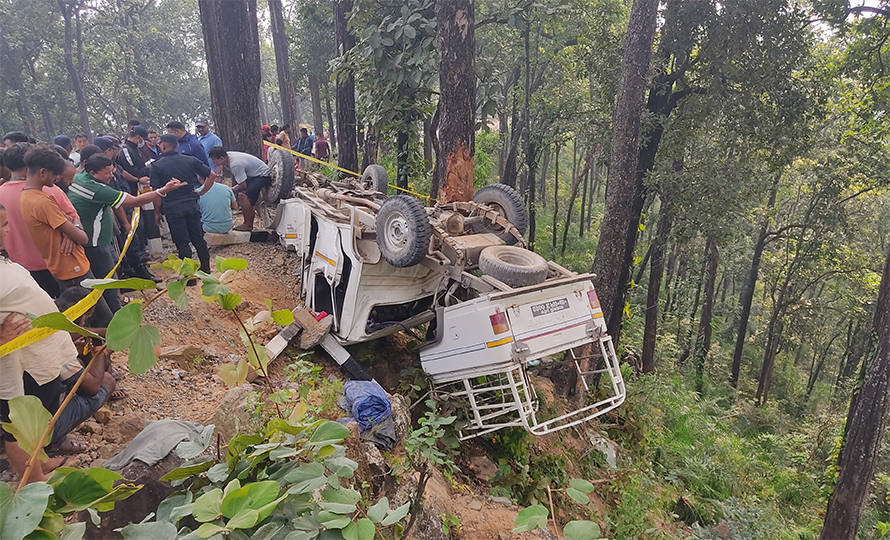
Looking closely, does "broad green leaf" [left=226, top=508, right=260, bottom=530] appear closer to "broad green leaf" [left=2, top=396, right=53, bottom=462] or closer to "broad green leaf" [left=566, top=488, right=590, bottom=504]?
"broad green leaf" [left=2, top=396, right=53, bottom=462]

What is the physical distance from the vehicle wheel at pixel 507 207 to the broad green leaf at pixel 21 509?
4446mm

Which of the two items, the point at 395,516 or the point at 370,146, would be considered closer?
the point at 395,516

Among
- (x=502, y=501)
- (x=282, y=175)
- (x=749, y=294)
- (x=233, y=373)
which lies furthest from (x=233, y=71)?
(x=749, y=294)

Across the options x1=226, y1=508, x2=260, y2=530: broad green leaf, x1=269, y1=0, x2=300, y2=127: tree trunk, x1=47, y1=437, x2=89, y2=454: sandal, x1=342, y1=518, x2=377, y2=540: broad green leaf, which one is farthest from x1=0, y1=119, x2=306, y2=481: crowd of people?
x1=269, y1=0, x2=300, y2=127: tree trunk

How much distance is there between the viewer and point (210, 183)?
6.15 metres

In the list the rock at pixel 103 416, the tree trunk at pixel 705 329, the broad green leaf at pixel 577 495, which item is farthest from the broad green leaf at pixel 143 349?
the tree trunk at pixel 705 329

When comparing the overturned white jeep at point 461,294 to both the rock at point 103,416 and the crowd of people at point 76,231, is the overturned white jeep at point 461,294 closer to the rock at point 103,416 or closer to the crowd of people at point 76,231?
the crowd of people at point 76,231

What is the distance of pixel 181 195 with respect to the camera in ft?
18.3

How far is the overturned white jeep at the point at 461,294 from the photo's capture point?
4266mm

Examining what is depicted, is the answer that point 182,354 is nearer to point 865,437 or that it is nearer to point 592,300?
point 592,300

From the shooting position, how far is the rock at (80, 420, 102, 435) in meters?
3.24

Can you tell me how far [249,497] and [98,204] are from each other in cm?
426

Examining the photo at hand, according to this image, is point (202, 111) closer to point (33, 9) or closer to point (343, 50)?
point (33, 9)

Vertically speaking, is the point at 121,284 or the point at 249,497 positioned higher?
the point at 121,284
